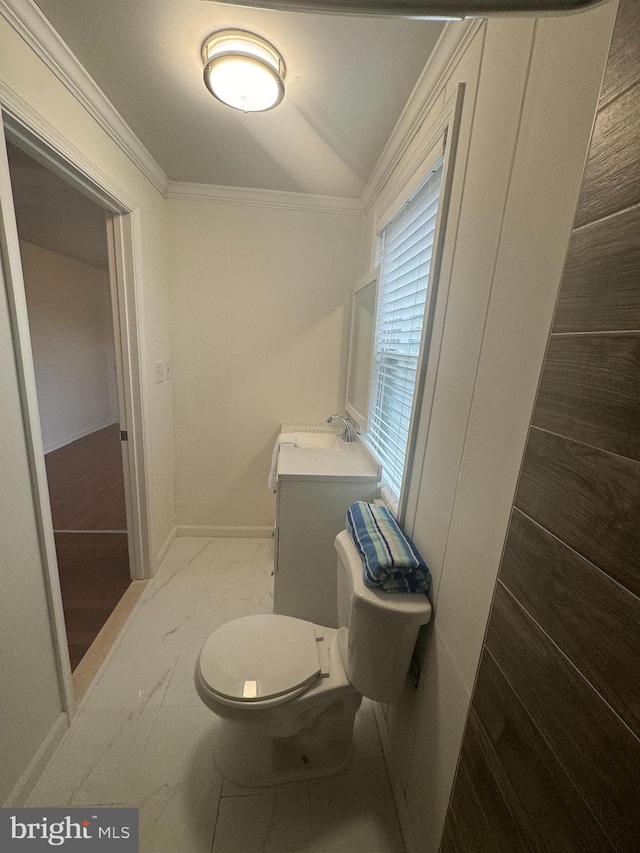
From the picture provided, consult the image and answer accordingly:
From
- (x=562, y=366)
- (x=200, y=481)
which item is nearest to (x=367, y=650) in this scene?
(x=562, y=366)

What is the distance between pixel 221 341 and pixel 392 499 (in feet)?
5.11

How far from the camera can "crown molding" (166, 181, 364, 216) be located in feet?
6.72

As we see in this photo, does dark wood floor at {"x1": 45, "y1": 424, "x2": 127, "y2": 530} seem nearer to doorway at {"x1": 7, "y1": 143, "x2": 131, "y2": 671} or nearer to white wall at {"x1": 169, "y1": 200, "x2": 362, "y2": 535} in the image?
doorway at {"x1": 7, "y1": 143, "x2": 131, "y2": 671}

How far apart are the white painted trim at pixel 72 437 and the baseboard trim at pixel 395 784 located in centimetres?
459

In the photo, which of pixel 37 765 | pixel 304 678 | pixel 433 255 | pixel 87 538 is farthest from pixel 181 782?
pixel 433 255

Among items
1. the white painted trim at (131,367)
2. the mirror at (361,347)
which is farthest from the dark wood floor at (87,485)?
the mirror at (361,347)

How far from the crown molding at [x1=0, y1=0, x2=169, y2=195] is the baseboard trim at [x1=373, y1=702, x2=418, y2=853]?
2.54 meters

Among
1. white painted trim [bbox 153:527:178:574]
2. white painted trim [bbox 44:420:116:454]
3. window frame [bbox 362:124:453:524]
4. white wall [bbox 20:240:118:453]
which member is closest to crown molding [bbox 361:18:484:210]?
window frame [bbox 362:124:453:524]

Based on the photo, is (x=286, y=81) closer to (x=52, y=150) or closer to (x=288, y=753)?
(x=52, y=150)

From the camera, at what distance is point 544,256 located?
62cm

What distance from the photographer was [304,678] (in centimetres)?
104

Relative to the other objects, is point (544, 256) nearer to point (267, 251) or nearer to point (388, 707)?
point (388, 707)

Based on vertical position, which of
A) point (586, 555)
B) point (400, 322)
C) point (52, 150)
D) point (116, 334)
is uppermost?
point (52, 150)

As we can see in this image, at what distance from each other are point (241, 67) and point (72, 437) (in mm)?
4926
